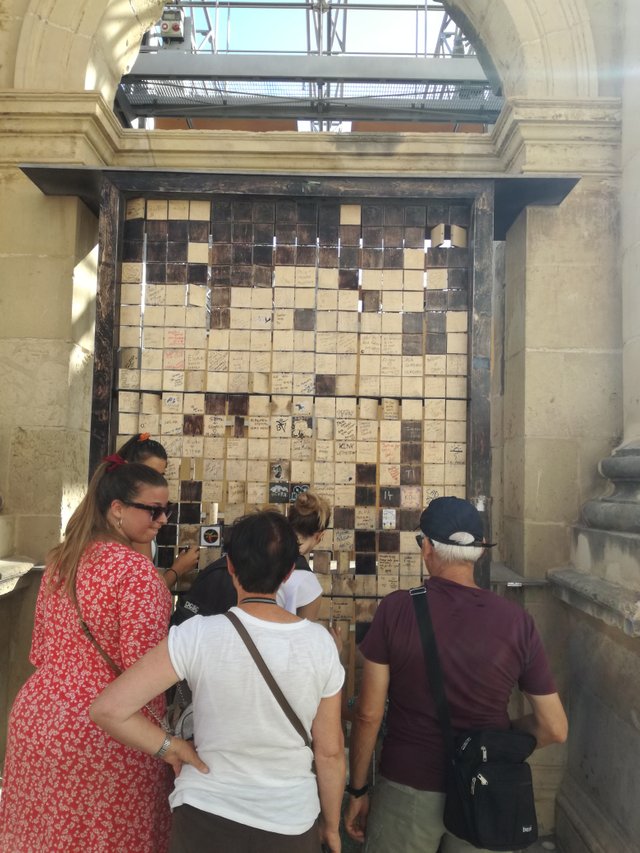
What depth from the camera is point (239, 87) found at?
7820 mm

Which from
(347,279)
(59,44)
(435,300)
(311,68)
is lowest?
(435,300)

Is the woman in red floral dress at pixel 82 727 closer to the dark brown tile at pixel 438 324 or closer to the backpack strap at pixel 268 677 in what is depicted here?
the backpack strap at pixel 268 677

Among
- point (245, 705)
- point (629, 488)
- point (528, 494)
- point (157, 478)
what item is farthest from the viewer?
point (528, 494)

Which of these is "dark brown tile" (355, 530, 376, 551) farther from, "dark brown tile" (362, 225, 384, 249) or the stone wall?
"dark brown tile" (362, 225, 384, 249)

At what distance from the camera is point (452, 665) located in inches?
85.2

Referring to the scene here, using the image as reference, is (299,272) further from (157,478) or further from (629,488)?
(629,488)

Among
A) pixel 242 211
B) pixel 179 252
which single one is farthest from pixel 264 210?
pixel 179 252

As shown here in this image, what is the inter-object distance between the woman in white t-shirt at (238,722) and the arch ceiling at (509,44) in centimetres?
392

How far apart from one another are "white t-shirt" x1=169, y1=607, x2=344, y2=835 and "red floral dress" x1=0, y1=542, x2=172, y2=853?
326 millimetres

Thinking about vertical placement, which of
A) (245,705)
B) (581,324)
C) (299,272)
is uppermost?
(299,272)

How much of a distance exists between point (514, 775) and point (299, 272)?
10.1 ft

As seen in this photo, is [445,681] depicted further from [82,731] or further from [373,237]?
[373,237]

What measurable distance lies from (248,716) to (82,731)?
70 centimetres

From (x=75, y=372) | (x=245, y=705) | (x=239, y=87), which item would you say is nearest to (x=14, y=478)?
(x=75, y=372)
